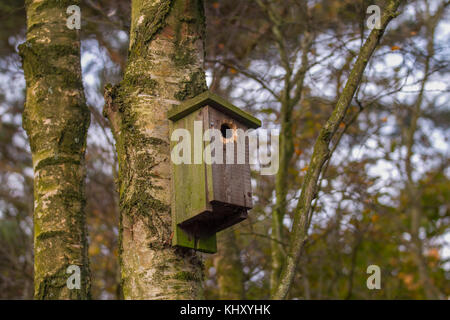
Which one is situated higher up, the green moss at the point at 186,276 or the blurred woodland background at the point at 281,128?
the blurred woodland background at the point at 281,128

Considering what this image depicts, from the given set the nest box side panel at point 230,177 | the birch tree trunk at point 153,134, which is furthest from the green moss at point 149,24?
the nest box side panel at point 230,177

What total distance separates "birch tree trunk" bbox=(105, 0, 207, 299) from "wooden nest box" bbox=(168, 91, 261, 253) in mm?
54

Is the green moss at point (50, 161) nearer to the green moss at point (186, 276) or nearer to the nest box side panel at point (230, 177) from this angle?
the nest box side panel at point (230, 177)

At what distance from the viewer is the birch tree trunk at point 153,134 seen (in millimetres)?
2373

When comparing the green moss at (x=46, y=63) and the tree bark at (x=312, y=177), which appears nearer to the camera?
the tree bark at (x=312, y=177)

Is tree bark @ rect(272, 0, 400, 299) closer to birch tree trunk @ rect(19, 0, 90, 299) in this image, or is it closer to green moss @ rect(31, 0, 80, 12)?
birch tree trunk @ rect(19, 0, 90, 299)

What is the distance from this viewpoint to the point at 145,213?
245 cm

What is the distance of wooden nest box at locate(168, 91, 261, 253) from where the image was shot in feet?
8.02

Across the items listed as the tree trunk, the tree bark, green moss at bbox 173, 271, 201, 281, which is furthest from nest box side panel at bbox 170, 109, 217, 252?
the tree trunk

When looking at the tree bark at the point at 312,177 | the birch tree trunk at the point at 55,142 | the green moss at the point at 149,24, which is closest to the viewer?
the tree bark at the point at 312,177

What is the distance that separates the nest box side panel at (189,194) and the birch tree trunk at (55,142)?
3.34 ft

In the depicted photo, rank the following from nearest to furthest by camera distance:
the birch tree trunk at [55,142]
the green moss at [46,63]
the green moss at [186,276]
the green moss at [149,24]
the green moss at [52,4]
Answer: the green moss at [186,276], the green moss at [149,24], the birch tree trunk at [55,142], the green moss at [46,63], the green moss at [52,4]

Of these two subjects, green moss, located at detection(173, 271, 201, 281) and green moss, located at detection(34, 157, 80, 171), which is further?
green moss, located at detection(34, 157, 80, 171)

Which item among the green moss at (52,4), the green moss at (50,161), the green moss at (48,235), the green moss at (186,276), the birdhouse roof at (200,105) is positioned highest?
the green moss at (52,4)
